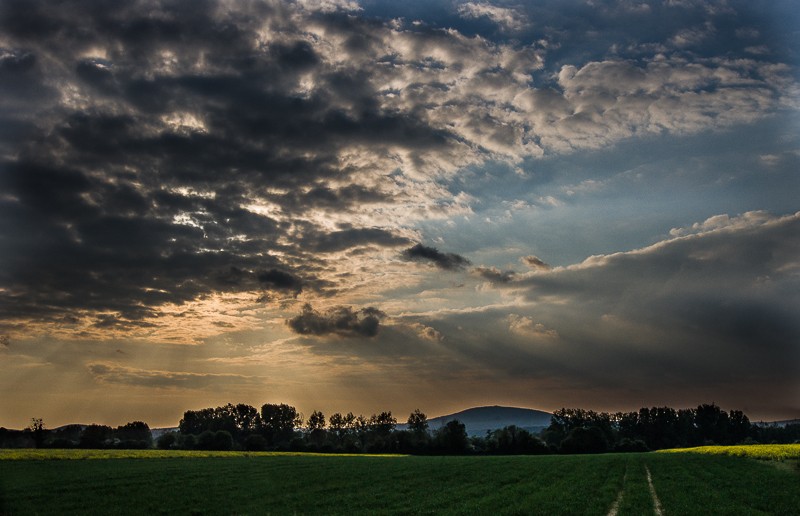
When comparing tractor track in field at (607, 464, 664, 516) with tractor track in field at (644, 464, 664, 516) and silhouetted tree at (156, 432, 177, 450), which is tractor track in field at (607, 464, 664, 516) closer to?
tractor track in field at (644, 464, 664, 516)

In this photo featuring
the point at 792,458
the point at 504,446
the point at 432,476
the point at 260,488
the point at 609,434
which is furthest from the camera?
the point at 609,434

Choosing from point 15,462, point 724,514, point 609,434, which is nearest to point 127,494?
point 724,514

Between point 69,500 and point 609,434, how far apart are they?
187 metres

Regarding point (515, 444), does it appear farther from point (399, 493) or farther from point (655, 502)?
point (655, 502)

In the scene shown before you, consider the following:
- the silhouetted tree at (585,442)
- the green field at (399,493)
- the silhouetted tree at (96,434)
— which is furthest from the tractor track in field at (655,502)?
the silhouetted tree at (96,434)

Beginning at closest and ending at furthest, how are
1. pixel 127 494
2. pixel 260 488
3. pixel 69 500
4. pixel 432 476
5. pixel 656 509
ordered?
pixel 656 509
pixel 69 500
pixel 127 494
pixel 260 488
pixel 432 476

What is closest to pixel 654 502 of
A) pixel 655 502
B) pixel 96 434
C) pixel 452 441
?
pixel 655 502

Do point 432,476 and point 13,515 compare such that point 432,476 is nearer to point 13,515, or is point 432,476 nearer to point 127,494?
point 127,494

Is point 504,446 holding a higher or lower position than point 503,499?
lower

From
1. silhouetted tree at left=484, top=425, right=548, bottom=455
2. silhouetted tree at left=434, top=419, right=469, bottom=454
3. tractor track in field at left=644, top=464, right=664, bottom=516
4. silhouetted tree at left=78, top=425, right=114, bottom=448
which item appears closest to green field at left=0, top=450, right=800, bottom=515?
tractor track in field at left=644, top=464, right=664, bottom=516

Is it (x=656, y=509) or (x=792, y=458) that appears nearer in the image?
(x=656, y=509)

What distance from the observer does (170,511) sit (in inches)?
1128

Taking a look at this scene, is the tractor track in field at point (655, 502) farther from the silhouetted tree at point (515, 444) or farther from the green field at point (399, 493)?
the silhouetted tree at point (515, 444)

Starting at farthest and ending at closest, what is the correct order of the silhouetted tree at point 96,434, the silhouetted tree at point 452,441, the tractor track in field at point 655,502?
1. the silhouetted tree at point 96,434
2. the silhouetted tree at point 452,441
3. the tractor track in field at point 655,502
